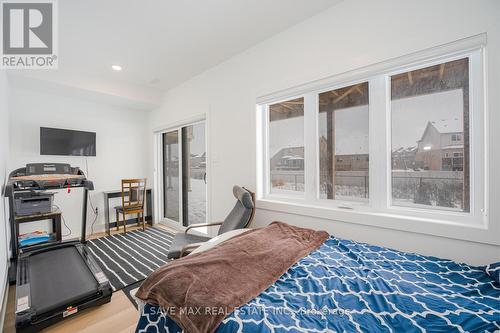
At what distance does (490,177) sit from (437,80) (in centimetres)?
80

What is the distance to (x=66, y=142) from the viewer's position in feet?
11.6

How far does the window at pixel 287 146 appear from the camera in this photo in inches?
93.5

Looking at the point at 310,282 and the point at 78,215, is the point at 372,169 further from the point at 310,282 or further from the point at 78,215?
the point at 78,215

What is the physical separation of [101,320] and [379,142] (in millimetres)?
2819

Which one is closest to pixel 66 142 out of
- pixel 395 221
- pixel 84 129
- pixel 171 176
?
pixel 84 129

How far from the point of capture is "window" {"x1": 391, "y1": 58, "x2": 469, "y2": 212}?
1.51 m

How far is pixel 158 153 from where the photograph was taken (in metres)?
4.61

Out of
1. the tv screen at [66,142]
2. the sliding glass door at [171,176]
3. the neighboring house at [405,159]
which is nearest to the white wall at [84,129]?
the tv screen at [66,142]

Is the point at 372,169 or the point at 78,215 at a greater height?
the point at 372,169

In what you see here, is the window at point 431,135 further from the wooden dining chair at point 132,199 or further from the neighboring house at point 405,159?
the wooden dining chair at point 132,199

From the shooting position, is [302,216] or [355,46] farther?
[302,216]

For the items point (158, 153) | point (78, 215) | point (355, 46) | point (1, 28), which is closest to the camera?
point (355, 46)

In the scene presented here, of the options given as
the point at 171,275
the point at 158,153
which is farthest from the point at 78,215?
the point at 171,275

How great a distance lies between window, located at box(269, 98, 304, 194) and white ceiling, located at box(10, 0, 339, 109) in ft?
2.86
